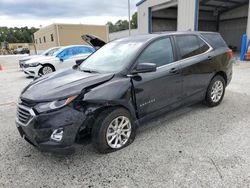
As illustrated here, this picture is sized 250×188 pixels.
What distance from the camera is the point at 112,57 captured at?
347cm

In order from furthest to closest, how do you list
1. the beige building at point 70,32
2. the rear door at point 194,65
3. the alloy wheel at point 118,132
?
the beige building at point 70,32, the rear door at point 194,65, the alloy wheel at point 118,132

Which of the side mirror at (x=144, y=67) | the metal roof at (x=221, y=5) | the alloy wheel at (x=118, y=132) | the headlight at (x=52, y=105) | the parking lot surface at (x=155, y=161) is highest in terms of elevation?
the metal roof at (x=221, y=5)

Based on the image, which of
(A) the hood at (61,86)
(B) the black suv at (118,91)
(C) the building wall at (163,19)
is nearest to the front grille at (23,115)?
(B) the black suv at (118,91)

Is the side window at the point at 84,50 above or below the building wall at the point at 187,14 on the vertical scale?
below

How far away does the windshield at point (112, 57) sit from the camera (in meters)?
3.14

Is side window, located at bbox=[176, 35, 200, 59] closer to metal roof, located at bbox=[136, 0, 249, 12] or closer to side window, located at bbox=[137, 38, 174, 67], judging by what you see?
side window, located at bbox=[137, 38, 174, 67]

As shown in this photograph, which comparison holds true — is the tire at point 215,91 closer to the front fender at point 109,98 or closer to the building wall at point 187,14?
the front fender at point 109,98

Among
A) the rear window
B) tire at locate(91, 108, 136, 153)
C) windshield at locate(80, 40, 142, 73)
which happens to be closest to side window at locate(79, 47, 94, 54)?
windshield at locate(80, 40, 142, 73)

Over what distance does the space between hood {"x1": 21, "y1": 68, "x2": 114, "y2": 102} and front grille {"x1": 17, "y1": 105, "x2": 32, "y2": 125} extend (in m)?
0.15

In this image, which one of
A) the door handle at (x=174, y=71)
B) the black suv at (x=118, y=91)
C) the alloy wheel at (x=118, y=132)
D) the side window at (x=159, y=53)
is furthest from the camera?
the door handle at (x=174, y=71)

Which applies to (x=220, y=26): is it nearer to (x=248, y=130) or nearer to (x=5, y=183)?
(x=248, y=130)

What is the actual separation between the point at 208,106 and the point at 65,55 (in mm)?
7388

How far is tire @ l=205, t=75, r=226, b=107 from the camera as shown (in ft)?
14.2

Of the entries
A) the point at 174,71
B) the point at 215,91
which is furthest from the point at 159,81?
the point at 215,91
